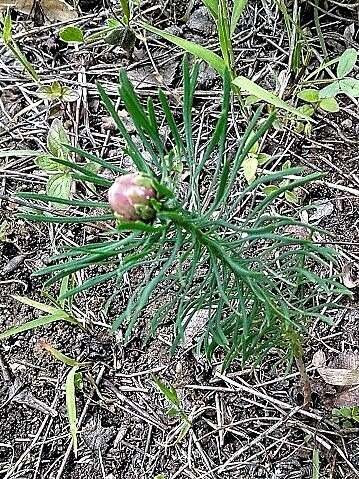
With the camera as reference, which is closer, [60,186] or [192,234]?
[192,234]

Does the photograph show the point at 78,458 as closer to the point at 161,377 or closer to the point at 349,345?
the point at 161,377

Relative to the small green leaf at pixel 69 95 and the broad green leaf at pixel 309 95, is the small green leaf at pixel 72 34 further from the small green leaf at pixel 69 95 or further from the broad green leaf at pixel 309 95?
the broad green leaf at pixel 309 95

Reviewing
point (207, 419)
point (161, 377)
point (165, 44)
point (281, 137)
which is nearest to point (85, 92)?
point (165, 44)

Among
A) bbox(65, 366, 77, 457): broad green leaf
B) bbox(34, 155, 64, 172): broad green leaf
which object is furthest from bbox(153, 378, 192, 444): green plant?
bbox(34, 155, 64, 172): broad green leaf

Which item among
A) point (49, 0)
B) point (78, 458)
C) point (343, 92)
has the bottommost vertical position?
point (78, 458)

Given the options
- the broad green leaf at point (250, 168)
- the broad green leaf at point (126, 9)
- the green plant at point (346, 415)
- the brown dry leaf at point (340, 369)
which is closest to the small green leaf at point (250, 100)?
the broad green leaf at point (250, 168)

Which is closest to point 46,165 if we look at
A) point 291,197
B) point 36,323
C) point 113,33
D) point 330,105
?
point 36,323

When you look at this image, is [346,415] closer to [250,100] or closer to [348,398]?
[348,398]
